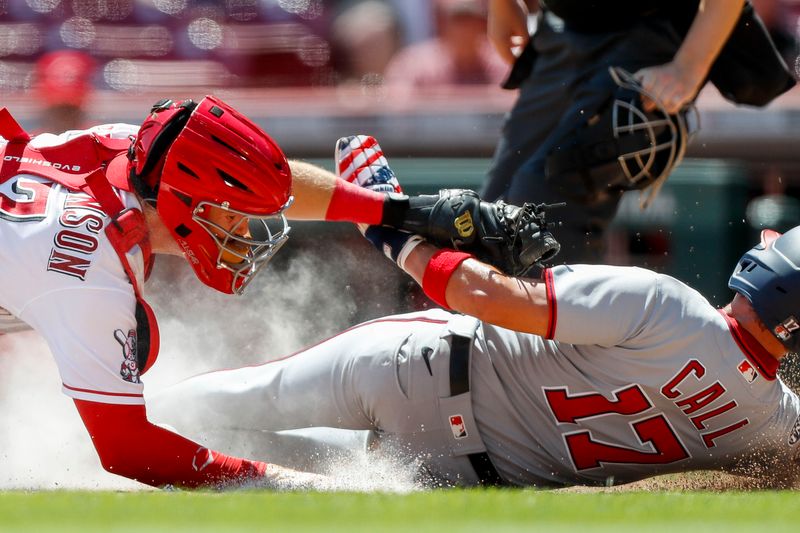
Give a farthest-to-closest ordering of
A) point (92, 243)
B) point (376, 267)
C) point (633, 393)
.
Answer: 1. point (376, 267)
2. point (633, 393)
3. point (92, 243)

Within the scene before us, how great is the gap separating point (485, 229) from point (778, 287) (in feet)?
3.26

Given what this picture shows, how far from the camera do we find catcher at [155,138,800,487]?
3.31 meters

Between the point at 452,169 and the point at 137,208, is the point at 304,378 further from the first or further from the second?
the point at 452,169

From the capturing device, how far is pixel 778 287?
332cm

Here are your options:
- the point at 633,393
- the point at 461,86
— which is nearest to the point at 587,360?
the point at 633,393

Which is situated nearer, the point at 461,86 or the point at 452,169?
the point at 452,169

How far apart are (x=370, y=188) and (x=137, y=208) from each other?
108 centimetres

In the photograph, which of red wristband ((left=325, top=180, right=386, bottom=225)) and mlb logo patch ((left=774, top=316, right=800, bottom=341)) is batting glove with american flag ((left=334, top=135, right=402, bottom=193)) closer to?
red wristband ((left=325, top=180, right=386, bottom=225))

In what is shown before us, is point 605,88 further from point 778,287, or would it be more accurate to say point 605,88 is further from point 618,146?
point 778,287

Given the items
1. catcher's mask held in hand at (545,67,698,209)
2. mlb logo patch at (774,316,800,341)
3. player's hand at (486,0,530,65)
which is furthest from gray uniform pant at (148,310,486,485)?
player's hand at (486,0,530,65)

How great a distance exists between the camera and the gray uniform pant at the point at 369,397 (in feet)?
12.1

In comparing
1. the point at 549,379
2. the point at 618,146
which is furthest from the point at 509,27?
the point at 549,379

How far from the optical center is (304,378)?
3.82 metres

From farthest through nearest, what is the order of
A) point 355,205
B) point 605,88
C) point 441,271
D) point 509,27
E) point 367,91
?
point 367,91 < point 509,27 < point 605,88 < point 355,205 < point 441,271
